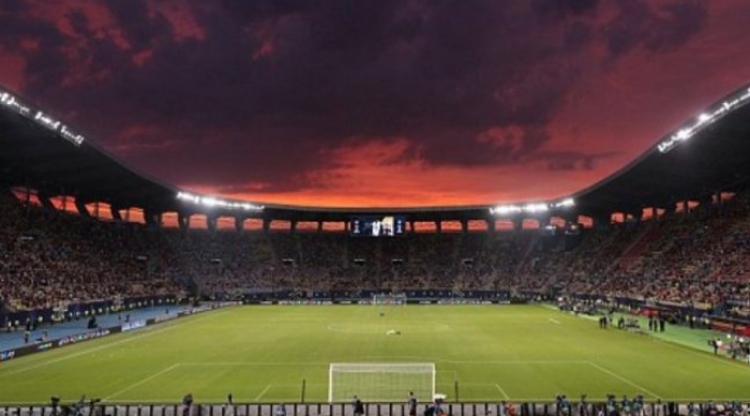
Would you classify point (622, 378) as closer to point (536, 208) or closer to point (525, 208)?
point (536, 208)

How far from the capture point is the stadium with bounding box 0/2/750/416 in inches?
1366

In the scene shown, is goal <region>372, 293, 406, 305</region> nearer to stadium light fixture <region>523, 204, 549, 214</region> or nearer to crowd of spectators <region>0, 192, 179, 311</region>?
stadium light fixture <region>523, 204, 549, 214</region>

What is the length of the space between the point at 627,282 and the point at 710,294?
23.0 m

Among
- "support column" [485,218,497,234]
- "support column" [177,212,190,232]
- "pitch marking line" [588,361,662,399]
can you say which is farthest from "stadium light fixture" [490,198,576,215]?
"pitch marking line" [588,361,662,399]

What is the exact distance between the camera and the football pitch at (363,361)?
114ft

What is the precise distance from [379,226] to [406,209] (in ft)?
21.7

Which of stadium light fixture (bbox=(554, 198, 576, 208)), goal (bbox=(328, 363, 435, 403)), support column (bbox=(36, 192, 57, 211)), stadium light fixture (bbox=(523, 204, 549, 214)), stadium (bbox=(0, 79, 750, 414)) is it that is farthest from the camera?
stadium light fixture (bbox=(523, 204, 549, 214))

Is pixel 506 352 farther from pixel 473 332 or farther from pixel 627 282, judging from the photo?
pixel 627 282

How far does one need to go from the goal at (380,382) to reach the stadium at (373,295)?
0.19 metres

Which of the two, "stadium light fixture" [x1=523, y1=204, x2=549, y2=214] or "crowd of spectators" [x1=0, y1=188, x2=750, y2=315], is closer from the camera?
"crowd of spectators" [x1=0, y1=188, x2=750, y2=315]

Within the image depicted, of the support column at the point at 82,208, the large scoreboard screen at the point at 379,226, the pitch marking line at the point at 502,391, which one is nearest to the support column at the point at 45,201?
the support column at the point at 82,208

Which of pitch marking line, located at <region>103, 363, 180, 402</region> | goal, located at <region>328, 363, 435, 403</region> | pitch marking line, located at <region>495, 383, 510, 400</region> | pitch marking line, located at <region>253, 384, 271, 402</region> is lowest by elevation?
pitch marking line, located at <region>103, 363, 180, 402</region>

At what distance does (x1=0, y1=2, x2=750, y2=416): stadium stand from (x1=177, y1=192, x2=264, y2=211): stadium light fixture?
42cm

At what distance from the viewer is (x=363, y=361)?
44438 millimetres
